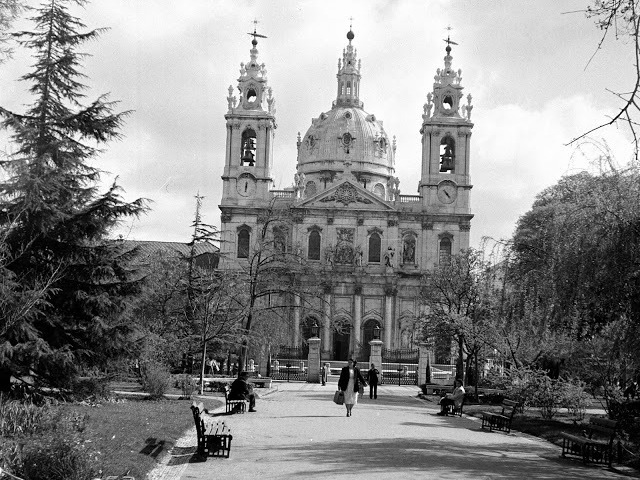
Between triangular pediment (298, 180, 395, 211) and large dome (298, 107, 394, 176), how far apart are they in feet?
21.4

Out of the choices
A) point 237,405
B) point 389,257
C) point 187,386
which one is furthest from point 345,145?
point 237,405

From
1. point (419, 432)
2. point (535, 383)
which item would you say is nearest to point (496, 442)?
point (419, 432)

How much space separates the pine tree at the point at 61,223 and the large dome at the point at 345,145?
191 ft

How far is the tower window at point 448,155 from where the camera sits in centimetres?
7531

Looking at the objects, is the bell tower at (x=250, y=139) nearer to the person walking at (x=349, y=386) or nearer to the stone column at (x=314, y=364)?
the stone column at (x=314, y=364)

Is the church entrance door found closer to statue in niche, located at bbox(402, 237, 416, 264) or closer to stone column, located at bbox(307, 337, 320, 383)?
statue in niche, located at bbox(402, 237, 416, 264)

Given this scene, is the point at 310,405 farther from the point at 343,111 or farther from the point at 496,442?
the point at 343,111

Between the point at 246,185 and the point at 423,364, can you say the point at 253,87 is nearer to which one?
the point at 246,185

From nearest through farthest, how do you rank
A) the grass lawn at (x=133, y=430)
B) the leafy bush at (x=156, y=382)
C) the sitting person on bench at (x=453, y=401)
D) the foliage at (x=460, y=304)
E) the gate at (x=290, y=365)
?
the grass lawn at (x=133, y=430) → the leafy bush at (x=156, y=382) → the sitting person on bench at (x=453, y=401) → the foliage at (x=460, y=304) → the gate at (x=290, y=365)

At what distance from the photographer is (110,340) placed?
22.0m

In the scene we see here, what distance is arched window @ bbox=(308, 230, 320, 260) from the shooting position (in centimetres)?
7381

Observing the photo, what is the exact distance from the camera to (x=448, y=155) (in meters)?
75.6

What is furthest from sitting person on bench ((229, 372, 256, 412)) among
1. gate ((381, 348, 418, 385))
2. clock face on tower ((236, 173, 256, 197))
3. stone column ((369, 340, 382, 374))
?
clock face on tower ((236, 173, 256, 197))

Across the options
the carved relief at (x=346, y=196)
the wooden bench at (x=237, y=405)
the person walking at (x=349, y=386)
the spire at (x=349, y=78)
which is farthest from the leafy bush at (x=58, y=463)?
the spire at (x=349, y=78)
